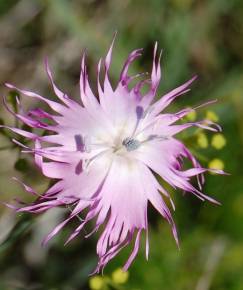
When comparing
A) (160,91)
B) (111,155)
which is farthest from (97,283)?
(160,91)

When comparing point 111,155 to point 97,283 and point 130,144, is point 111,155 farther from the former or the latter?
point 97,283

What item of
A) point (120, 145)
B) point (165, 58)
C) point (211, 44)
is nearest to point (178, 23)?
point (165, 58)

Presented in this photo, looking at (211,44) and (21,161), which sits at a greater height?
(211,44)

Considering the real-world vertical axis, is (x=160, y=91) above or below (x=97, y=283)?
above

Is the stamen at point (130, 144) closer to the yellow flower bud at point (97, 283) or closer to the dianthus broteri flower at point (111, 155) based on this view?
the dianthus broteri flower at point (111, 155)

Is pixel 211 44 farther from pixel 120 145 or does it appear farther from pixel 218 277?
pixel 120 145

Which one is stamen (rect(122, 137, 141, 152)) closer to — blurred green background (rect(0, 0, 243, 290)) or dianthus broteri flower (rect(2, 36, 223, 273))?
dianthus broteri flower (rect(2, 36, 223, 273))
